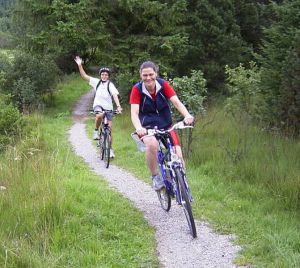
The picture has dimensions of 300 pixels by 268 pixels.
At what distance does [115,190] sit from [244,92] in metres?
7.78

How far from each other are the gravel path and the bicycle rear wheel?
0.30 feet

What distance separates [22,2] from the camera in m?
22.7

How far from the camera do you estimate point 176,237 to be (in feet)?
18.4

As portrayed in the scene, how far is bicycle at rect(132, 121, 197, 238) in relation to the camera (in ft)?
18.1

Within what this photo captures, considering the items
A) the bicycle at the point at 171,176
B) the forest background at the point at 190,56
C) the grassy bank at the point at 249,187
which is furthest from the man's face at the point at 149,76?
the forest background at the point at 190,56

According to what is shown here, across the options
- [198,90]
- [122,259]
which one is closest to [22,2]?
[198,90]

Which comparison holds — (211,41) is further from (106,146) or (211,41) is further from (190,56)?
(106,146)

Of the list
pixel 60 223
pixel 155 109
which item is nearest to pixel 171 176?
pixel 155 109

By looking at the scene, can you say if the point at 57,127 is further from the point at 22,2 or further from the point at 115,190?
the point at 115,190

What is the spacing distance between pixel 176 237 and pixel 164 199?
105cm

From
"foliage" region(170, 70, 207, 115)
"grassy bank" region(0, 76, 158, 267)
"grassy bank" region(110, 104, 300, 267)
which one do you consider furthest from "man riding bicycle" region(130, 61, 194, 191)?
"foliage" region(170, 70, 207, 115)

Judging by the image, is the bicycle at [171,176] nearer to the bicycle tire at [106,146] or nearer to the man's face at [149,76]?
the man's face at [149,76]

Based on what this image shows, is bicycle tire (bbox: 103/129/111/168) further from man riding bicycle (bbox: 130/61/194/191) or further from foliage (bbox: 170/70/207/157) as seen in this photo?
man riding bicycle (bbox: 130/61/194/191)

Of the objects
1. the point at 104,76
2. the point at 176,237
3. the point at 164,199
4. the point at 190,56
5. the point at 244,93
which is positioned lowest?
the point at 176,237
